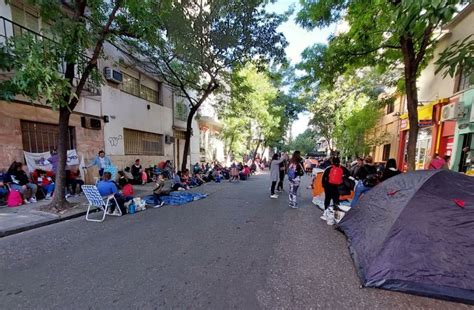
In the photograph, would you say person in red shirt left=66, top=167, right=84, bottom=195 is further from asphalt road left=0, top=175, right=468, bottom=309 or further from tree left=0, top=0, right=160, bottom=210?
asphalt road left=0, top=175, right=468, bottom=309

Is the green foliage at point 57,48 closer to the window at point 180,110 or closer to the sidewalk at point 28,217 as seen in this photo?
the sidewalk at point 28,217

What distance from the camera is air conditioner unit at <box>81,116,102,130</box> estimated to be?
9.66 metres

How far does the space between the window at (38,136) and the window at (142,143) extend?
12.2 ft

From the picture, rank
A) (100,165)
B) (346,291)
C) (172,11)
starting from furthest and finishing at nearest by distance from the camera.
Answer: (100,165), (172,11), (346,291)

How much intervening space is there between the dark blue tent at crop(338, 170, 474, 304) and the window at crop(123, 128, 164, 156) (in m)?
12.2

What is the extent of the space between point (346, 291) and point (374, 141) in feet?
53.0

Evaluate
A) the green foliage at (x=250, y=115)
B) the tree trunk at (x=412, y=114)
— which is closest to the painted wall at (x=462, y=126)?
the tree trunk at (x=412, y=114)

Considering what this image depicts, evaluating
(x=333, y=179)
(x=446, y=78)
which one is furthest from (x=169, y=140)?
(x=446, y=78)

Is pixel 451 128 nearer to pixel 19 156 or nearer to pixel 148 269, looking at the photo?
pixel 148 269

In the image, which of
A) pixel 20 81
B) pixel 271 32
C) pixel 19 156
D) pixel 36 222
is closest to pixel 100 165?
pixel 19 156

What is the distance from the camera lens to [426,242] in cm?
290

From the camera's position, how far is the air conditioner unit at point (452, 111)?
9163mm

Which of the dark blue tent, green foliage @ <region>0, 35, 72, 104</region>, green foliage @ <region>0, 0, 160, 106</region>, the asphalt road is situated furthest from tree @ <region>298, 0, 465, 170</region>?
green foliage @ <region>0, 35, 72, 104</region>

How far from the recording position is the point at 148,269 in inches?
131
